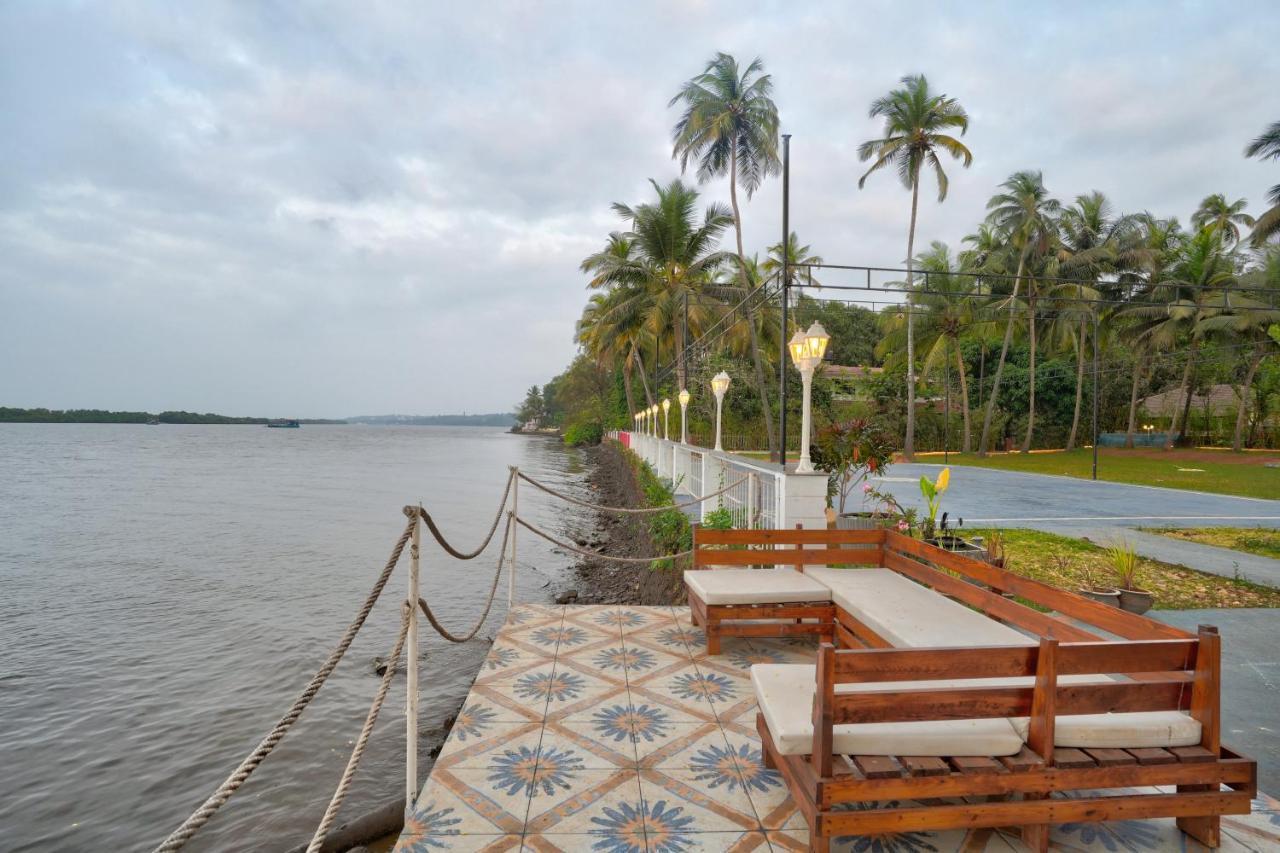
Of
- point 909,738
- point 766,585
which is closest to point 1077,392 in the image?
point 766,585

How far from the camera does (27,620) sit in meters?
9.04

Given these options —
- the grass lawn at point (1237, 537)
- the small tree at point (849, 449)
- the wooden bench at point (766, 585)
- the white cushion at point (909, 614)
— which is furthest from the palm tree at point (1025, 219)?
the white cushion at point (909, 614)

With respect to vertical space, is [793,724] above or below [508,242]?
below

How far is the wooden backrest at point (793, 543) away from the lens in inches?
188

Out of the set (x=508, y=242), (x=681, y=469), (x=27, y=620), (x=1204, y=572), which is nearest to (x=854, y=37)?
(x=681, y=469)

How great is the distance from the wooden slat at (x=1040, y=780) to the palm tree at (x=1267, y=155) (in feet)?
103

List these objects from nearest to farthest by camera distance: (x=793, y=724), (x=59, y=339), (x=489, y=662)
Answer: (x=793, y=724), (x=489, y=662), (x=59, y=339)

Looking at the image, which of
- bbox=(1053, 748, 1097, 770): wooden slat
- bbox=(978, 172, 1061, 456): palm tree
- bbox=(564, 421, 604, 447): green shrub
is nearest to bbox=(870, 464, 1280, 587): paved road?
bbox=(1053, 748, 1097, 770): wooden slat

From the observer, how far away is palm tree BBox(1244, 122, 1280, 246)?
2322 cm

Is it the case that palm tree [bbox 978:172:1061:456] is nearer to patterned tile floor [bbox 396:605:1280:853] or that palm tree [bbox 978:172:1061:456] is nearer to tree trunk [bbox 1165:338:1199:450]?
tree trunk [bbox 1165:338:1199:450]

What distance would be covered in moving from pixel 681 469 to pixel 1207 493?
12.3 m

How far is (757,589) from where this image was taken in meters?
4.30

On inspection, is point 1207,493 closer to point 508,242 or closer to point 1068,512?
point 1068,512

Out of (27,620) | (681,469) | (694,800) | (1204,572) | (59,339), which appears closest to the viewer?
(694,800)
